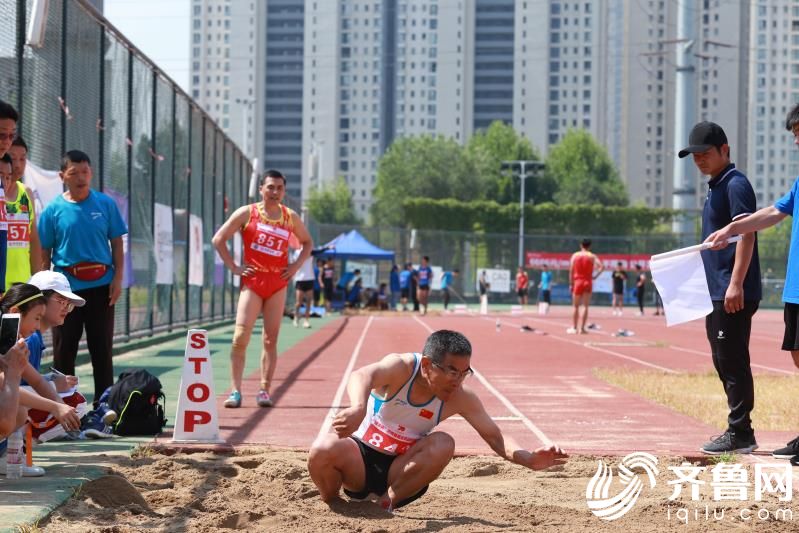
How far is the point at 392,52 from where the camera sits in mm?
179500

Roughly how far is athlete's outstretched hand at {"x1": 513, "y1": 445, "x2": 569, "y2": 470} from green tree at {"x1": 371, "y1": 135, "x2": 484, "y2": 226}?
107m

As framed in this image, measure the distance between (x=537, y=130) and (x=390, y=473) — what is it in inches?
6650

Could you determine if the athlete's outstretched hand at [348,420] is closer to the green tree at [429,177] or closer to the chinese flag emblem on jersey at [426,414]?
the chinese flag emblem on jersey at [426,414]

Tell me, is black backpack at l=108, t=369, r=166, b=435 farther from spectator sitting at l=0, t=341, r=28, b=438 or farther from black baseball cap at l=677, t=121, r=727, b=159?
black baseball cap at l=677, t=121, r=727, b=159

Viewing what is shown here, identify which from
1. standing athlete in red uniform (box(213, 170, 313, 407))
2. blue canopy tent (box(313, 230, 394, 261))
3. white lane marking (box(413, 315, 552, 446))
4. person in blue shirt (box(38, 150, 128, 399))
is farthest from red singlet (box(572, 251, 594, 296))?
blue canopy tent (box(313, 230, 394, 261))

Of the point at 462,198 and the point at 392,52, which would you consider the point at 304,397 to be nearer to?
the point at 462,198

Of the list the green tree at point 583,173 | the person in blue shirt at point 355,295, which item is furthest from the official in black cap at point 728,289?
the green tree at point 583,173

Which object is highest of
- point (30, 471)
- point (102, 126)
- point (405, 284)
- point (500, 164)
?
point (500, 164)

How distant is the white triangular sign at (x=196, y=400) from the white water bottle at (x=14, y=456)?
5.90 feet

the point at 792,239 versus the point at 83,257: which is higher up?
the point at 792,239

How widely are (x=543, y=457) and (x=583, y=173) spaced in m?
118

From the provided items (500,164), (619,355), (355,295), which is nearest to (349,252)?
(355,295)

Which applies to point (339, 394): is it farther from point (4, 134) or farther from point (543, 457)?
point (543, 457)

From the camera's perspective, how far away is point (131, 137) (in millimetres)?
17781
